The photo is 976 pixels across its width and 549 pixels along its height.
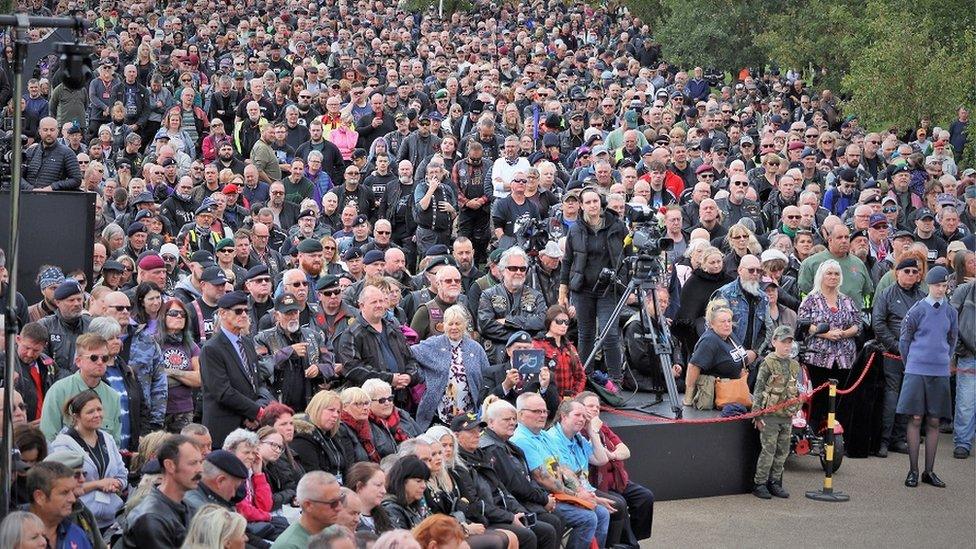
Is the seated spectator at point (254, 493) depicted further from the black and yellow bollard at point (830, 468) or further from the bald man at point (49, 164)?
the bald man at point (49, 164)

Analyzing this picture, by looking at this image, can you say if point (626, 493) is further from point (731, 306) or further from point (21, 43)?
point (21, 43)

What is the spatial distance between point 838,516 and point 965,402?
2.59 metres

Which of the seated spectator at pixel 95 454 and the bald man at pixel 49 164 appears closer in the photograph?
the seated spectator at pixel 95 454

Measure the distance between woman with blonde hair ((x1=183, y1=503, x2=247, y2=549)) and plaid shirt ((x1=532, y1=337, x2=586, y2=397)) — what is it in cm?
440

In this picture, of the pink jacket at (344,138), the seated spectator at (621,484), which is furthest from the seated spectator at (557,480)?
the pink jacket at (344,138)

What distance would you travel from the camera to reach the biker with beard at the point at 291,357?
35.6 feet

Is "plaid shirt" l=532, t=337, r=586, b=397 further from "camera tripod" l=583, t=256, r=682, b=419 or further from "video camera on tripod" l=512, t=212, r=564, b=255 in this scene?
"video camera on tripod" l=512, t=212, r=564, b=255

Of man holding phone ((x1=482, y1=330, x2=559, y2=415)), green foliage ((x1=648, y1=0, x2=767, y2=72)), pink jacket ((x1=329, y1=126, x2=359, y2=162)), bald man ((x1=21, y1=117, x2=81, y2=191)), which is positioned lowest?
man holding phone ((x1=482, y1=330, x2=559, y2=415))

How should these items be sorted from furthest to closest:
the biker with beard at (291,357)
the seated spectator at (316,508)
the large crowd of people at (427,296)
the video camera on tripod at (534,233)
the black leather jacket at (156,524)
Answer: the video camera on tripod at (534,233) < the biker with beard at (291,357) < the large crowd of people at (427,296) < the seated spectator at (316,508) < the black leather jacket at (156,524)

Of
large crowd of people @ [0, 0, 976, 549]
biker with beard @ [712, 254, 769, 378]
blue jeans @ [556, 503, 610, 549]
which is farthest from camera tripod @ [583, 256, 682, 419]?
blue jeans @ [556, 503, 610, 549]

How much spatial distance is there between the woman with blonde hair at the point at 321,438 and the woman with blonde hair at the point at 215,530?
1919mm

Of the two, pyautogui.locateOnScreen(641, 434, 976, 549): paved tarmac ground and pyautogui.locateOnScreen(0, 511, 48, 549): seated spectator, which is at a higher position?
pyautogui.locateOnScreen(0, 511, 48, 549): seated spectator

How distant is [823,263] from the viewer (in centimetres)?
1363

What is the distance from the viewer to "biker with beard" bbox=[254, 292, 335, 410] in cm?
1084
